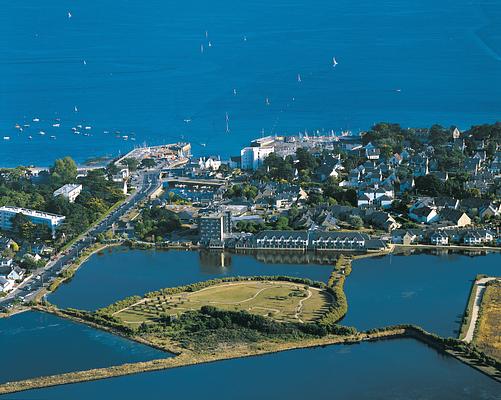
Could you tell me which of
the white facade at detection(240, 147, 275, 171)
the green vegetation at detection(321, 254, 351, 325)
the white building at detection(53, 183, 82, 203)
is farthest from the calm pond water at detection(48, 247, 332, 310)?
the white facade at detection(240, 147, 275, 171)

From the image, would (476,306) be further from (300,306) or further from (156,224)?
(156,224)

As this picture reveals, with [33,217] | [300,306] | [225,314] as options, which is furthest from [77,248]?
[300,306]

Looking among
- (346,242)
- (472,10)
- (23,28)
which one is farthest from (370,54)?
(346,242)

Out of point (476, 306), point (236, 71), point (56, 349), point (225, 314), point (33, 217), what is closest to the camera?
point (56, 349)

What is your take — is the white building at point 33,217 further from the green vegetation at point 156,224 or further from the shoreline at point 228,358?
the shoreline at point 228,358

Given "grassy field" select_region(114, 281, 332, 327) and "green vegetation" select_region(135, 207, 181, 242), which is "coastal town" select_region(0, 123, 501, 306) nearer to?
"green vegetation" select_region(135, 207, 181, 242)

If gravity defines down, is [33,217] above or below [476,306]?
above
